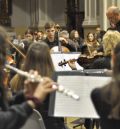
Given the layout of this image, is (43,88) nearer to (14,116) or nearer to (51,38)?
(14,116)

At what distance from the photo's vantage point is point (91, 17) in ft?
59.7

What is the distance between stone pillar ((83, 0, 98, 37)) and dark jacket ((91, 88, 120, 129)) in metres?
14.7

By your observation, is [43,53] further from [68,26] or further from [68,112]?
[68,26]

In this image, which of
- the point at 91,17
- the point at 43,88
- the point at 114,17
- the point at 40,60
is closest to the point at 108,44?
the point at 114,17

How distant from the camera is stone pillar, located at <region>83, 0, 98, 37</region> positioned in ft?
58.5

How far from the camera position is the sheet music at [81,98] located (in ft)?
13.6

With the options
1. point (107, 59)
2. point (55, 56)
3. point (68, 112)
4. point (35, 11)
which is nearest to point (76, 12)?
point (35, 11)

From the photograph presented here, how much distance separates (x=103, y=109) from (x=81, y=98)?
3.96 ft

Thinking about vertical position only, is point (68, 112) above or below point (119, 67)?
below

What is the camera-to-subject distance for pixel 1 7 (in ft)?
84.1

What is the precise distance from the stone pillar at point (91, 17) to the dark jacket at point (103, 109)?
→ 14.7 meters

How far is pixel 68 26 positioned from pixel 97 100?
65.3 ft

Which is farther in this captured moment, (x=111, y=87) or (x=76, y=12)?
(x=76, y=12)

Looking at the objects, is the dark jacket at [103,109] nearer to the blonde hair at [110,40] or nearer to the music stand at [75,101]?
the music stand at [75,101]
